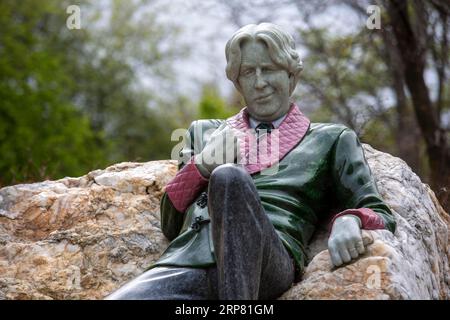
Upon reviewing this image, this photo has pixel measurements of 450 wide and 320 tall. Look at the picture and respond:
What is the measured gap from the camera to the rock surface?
5.81m

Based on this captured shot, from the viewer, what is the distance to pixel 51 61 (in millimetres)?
20203

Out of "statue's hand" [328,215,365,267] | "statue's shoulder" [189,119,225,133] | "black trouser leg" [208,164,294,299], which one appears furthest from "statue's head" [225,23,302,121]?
"black trouser leg" [208,164,294,299]

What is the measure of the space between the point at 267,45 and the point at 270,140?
1.68ft

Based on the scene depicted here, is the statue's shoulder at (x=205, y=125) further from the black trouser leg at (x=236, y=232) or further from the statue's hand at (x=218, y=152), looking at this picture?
the black trouser leg at (x=236, y=232)

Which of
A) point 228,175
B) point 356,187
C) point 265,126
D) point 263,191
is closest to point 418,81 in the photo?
point 265,126

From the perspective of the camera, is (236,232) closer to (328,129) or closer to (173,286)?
(173,286)

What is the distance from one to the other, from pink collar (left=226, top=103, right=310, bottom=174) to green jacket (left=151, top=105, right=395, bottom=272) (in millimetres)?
32

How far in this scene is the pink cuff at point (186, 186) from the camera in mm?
6406

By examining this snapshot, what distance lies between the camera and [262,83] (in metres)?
6.50

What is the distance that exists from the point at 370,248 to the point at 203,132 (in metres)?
1.40

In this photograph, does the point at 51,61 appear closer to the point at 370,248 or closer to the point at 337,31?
the point at 337,31

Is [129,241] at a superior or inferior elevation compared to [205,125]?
inferior

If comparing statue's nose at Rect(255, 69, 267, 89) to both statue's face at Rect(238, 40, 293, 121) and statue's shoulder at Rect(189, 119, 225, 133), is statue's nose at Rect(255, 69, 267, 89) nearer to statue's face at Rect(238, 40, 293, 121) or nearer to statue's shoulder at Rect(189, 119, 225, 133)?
statue's face at Rect(238, 40, 293, 121)

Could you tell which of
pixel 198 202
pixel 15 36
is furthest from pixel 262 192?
pixel 15 36
